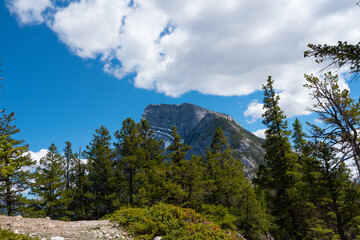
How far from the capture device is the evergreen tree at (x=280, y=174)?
15.4 metres

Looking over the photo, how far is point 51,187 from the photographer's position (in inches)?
880

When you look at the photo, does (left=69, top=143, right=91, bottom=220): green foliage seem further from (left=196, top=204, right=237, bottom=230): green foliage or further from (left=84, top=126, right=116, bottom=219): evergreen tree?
(left=196, top=204, right=237, bottom=230): green foliage

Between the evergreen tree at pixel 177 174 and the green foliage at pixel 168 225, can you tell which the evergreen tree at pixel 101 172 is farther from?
the green foliage at pixel 168 225

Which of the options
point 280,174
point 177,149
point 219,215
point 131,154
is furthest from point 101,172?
point 280,174

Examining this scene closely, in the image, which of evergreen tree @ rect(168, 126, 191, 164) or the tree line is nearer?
the tree line

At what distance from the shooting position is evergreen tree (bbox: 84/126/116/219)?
2477cm

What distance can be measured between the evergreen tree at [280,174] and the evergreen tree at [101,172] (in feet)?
56.4

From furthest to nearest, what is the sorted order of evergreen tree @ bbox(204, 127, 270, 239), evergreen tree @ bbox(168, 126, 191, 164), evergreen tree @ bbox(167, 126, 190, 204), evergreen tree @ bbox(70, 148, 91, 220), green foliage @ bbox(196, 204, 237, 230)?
evergreen tree @ bbox(70, 148, 91, 220), evergreen tree @ bbox(204, 127, 270, 239), evergreen tree @ bbox(168, 126, 191, 164), evergreen tree @ bbox(167, 126, 190, 204), green foliage @ bbox(196, 204, 237, 230)

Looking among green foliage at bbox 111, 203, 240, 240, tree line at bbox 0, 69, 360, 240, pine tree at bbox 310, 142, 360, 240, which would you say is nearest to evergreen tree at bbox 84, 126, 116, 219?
tree line at bbox 0, 69, 360, 240

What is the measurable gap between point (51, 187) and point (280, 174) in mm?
23641

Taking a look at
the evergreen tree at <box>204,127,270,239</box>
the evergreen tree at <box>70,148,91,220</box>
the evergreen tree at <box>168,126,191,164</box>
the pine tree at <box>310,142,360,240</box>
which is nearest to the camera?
the pine tree at <box>310,142,360,240</box>

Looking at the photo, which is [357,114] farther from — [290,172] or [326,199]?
[290,172]

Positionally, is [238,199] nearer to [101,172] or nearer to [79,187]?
[101,172]

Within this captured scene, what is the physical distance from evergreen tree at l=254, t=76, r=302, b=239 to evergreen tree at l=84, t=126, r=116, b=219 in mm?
17183
